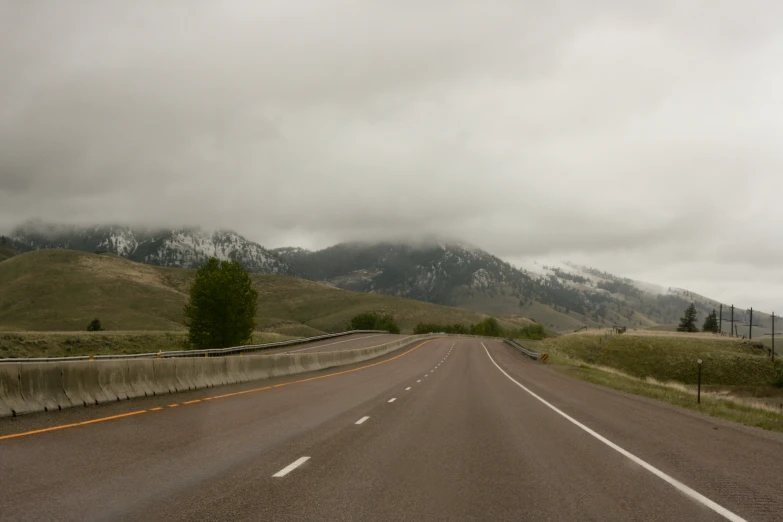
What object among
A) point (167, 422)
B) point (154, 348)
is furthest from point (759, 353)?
point (167, 422)

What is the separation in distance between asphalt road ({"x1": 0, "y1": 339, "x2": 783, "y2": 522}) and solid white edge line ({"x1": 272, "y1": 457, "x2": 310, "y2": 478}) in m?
0.05

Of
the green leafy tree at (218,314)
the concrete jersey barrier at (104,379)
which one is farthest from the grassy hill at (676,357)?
the concrete jersey barrier at (104,379)

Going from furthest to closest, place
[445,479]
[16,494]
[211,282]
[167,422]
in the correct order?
[211,282] < [167,422] < [445,479] < [16,494]

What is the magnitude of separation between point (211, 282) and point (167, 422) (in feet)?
238

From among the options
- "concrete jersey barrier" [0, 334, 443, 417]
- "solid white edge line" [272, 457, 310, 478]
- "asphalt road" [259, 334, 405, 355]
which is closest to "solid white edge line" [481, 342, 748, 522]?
"solid white edge line" [272, 457, 310, 478]

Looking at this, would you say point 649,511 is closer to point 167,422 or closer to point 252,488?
point 252,488

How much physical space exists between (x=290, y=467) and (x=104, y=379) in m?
8.98

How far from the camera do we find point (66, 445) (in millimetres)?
9398

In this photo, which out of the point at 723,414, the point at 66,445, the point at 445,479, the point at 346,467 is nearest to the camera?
the point at 445,479

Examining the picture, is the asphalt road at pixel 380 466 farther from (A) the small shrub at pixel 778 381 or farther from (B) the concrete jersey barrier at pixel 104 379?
(A) the small shrub at pixel 778 381

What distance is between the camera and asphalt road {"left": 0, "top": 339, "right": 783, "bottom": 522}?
254 inches

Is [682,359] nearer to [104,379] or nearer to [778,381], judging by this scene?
[778,381]

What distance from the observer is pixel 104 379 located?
15406 millimetres

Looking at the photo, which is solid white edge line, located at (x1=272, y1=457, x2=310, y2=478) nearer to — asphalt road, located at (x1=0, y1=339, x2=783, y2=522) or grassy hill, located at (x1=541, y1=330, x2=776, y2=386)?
asphalt road, located at (x1=0, y1=339, x2=783, y2=522)
